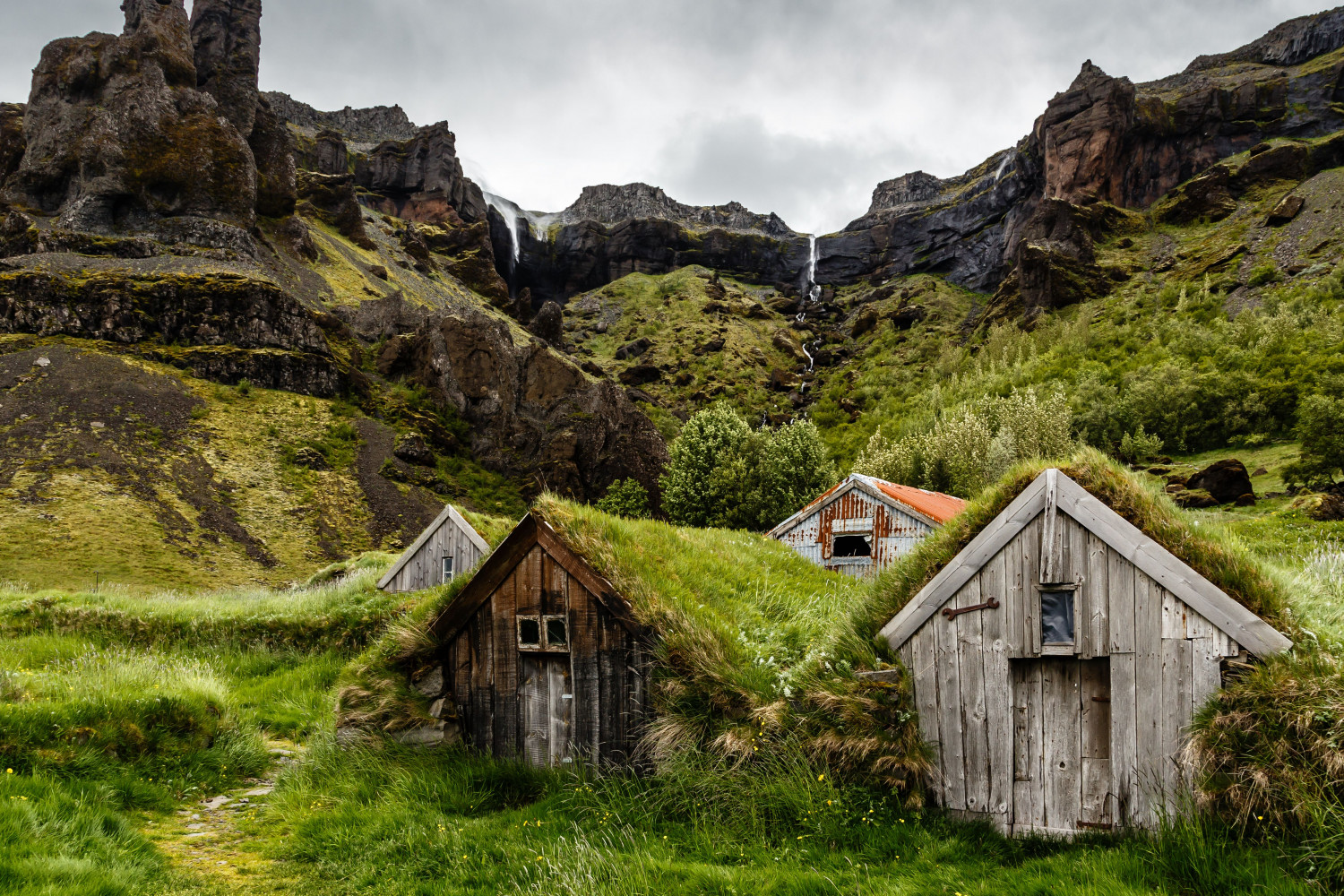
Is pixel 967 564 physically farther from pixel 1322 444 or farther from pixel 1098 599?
pixel 1322 444

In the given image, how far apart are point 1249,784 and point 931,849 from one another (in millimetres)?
2606

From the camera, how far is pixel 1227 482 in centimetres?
3070

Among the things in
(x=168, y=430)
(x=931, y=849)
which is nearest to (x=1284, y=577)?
(x=931, y=849)

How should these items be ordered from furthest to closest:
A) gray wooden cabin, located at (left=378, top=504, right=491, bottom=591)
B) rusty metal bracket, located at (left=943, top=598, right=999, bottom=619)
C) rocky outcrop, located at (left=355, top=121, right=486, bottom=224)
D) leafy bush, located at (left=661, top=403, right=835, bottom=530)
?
1. rocky outcrop, located at (left=355, top=121, right=486, bottom=224)
2. leafy bush, located at (left=661, top=403, right=835, bottom=530)
3. gray wooden cabin, located at (left=378, top=504, right=491, bottom=591)
4. rusty metal bracket, located at (left=943, top=598, right=999, bottom=619)

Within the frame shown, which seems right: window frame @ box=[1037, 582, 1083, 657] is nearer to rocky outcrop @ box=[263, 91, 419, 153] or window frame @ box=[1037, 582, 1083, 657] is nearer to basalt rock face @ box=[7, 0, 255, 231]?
basalt rock face @ box=[7, 0, 255, 231]

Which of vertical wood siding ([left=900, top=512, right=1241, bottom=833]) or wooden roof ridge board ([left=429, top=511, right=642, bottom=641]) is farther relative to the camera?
wooden roof ridge board ([left=429, top=511, right=642, bottom=641])

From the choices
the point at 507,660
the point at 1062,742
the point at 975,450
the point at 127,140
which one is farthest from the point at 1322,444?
the point at 127,140

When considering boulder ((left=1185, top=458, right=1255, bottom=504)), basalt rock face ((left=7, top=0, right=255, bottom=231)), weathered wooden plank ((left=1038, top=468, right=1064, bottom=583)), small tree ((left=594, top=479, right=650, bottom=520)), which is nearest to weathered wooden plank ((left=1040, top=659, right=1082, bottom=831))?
weathered wooden plank ((left=1038, top=468, right=1064, bottom=583))

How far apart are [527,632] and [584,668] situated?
0.98m

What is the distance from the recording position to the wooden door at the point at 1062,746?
263 inches

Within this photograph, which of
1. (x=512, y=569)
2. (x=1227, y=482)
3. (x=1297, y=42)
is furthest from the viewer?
(x=1297, y=42)

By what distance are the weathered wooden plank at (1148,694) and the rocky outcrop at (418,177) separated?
471 ft

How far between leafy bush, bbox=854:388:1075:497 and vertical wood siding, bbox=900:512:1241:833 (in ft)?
108

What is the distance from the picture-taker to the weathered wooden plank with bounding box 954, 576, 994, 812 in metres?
7.02
